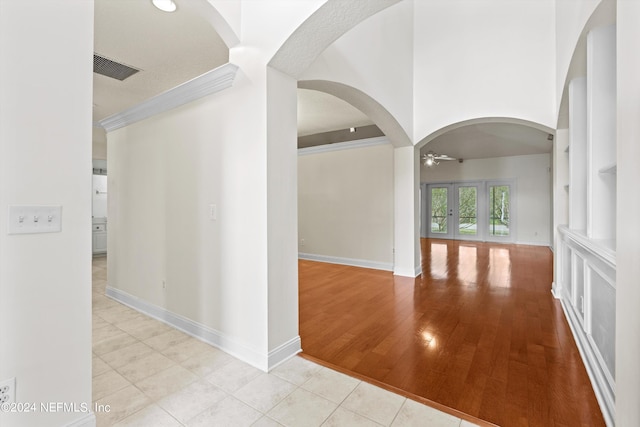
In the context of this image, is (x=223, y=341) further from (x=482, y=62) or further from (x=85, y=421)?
(x=482, y=62)

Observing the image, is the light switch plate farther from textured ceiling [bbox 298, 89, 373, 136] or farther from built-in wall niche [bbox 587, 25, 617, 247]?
textured ceiling [bbox 298, 89, 373, 136]

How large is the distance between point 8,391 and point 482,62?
5.65 m

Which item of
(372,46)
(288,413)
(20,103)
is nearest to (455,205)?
(372,46)

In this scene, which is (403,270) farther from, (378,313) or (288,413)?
(288,413)

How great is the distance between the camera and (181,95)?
2758mm

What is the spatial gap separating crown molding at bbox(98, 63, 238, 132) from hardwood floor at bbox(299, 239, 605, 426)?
93.9 inches

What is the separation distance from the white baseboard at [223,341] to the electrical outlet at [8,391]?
130 cm

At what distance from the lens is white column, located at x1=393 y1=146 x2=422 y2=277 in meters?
4.81

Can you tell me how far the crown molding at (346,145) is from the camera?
544cm

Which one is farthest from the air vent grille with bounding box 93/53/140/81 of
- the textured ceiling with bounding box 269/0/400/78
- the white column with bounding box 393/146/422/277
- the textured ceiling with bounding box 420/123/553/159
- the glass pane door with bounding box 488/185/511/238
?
the glass pane door with bounding box 488/185/511/238

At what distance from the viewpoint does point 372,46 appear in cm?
354

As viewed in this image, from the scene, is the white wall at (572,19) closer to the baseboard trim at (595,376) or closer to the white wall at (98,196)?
the baseboard trim at (595,376)

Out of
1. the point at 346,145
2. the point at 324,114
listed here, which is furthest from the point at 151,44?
the point at 346,145

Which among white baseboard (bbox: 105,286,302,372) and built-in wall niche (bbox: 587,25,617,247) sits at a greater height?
built-in wall niche (bbox: 587,25,617,247)
